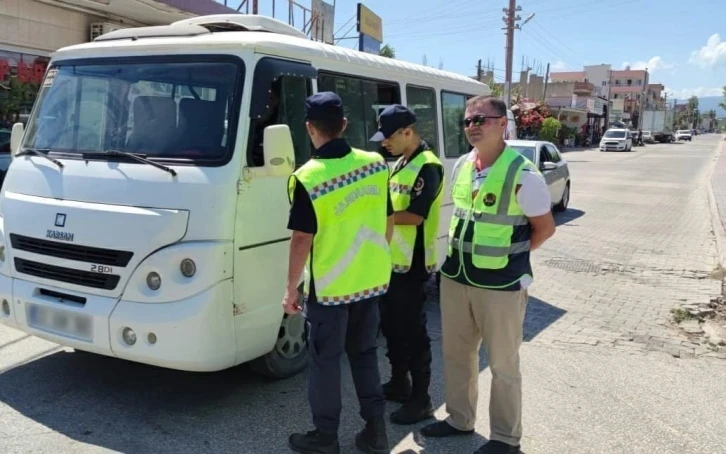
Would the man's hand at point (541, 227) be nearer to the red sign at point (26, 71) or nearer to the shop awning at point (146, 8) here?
the red sign at point (26, 71)

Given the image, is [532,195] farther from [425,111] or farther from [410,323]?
[425,111]

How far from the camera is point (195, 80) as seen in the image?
3.95m

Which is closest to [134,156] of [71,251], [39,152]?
[71,251]

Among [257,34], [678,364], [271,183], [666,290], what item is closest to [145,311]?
[271,183]

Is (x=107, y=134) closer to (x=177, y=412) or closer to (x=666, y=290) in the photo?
(x=177, y=412)

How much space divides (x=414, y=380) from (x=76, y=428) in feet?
6.73

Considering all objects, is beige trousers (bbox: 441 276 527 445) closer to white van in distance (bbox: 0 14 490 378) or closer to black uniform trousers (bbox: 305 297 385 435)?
black uniform trousers (bbox: 305 297 385 435)

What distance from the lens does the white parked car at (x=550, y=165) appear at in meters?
12.5

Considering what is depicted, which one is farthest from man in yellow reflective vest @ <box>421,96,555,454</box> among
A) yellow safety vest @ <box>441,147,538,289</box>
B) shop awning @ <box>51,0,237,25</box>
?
shop awning @ <box>51,0,237,25</box>

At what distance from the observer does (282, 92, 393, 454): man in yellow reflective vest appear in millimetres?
3115

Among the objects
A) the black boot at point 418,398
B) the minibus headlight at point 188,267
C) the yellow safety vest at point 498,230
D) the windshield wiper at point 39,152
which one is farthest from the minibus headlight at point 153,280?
the yellow safety vest at point 498,230

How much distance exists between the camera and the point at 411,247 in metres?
3.85

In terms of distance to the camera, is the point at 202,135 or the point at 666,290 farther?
the point at 666,290

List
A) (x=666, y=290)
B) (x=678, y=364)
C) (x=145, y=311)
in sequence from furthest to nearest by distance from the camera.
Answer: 1. (x=666, y=290)
2. (x=678, y=364)
3. (x=145, y=311)
